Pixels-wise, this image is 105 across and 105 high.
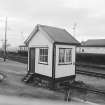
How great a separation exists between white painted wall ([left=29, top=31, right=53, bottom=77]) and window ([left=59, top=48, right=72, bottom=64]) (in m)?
0.95

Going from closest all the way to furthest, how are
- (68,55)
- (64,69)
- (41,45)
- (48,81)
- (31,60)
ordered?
1. (48,81)
2. (64,69)
3. (68,55)
4. (41,45)
5. (31,60)

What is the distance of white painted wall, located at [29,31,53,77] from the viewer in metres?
10.7

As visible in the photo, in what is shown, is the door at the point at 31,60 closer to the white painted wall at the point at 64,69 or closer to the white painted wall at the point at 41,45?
the white painted wall at the point at 41,45

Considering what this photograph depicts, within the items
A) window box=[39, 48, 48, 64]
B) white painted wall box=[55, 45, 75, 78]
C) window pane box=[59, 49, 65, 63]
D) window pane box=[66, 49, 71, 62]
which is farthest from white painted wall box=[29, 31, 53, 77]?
window pane box=[66, 49, 71, 62]

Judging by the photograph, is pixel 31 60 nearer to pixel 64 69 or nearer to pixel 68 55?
pixel 64 69

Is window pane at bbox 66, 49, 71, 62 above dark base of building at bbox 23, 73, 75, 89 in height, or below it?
above

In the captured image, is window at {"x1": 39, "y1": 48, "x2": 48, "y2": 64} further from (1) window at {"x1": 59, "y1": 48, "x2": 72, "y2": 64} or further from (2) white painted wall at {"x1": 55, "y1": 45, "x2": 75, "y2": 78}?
(1) window at {"x1": 59, "y1": 48, "x2": 72, "y2": 64}

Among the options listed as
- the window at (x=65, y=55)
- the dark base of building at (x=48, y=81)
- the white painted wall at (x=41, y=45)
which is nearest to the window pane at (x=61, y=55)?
the window at (x=65, y=55)

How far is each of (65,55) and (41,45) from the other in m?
2.33

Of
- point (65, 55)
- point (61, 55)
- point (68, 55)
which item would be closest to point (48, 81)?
point (61, 55)

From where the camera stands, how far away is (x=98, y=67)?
19062 mm

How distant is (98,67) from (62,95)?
1200 centimetres

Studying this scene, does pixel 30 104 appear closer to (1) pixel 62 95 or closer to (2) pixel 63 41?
(1) pixel 62 95

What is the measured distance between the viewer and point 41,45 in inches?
454
